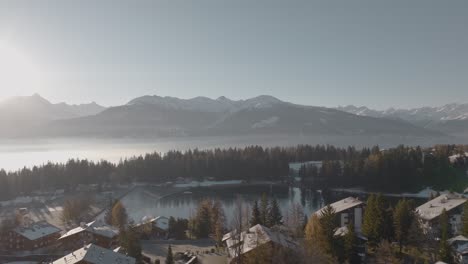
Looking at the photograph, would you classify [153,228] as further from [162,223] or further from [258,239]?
[258,239]

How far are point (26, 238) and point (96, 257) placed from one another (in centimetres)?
1105

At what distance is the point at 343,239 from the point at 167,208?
26402 millimetres

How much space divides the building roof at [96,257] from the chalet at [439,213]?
17.9 m

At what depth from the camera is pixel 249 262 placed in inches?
728

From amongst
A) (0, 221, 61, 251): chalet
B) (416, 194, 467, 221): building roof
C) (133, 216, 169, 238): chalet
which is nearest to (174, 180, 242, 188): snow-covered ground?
(133, 216, 169, 238): chalet

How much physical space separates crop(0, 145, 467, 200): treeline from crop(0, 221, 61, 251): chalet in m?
24.4

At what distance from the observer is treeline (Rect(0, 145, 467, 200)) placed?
55000mm

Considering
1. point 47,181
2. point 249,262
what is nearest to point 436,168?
point 249,262

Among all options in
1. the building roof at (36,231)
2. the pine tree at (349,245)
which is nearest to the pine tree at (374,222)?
the pine tree at (349,245)

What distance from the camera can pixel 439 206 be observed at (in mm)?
31891

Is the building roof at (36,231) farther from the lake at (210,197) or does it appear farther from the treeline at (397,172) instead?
the treeline at (397,172)

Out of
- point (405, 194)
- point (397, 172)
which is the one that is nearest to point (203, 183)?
point (397, 172)

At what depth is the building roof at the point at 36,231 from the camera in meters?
29.2

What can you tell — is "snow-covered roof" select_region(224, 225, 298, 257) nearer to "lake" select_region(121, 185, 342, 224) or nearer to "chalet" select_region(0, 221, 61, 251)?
"chalet" select_region(0, 221, 61, 251)
